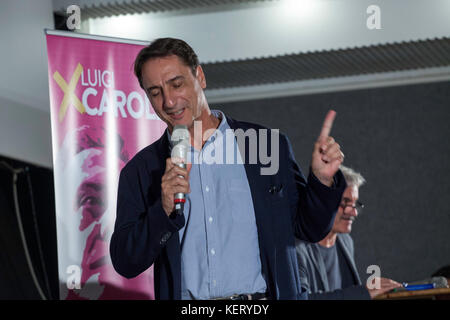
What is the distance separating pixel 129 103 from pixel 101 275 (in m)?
1.00

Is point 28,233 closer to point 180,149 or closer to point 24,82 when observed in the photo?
point 24,82

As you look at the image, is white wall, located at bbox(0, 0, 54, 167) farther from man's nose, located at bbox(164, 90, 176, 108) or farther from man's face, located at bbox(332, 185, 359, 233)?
man's nose, located at bbox(164, 90, 176, 108)

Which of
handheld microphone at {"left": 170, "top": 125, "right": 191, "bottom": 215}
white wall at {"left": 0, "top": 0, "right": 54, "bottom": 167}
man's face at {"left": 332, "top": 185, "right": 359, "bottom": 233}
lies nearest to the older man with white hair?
man's face at {"left": 332, "top": 185, "right": 359, "bottom": 233}

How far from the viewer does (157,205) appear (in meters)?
1.91

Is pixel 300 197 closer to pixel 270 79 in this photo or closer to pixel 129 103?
pixel 129 103

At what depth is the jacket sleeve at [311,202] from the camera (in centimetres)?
196

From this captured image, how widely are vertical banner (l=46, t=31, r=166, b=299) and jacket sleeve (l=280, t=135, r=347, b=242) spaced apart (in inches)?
71.0

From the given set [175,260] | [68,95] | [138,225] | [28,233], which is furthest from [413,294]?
[28,233]

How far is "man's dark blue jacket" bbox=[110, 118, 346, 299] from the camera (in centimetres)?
193

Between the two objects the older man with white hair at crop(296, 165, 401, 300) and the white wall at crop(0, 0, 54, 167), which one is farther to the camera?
the white wall at crop(0, 0, 54, 167)

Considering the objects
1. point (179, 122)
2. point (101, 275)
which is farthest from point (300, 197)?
point (101, 275)

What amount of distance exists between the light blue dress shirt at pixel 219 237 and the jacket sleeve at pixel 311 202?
6.0 inches

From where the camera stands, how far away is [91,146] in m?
3.75

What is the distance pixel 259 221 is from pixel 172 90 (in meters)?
0.51
